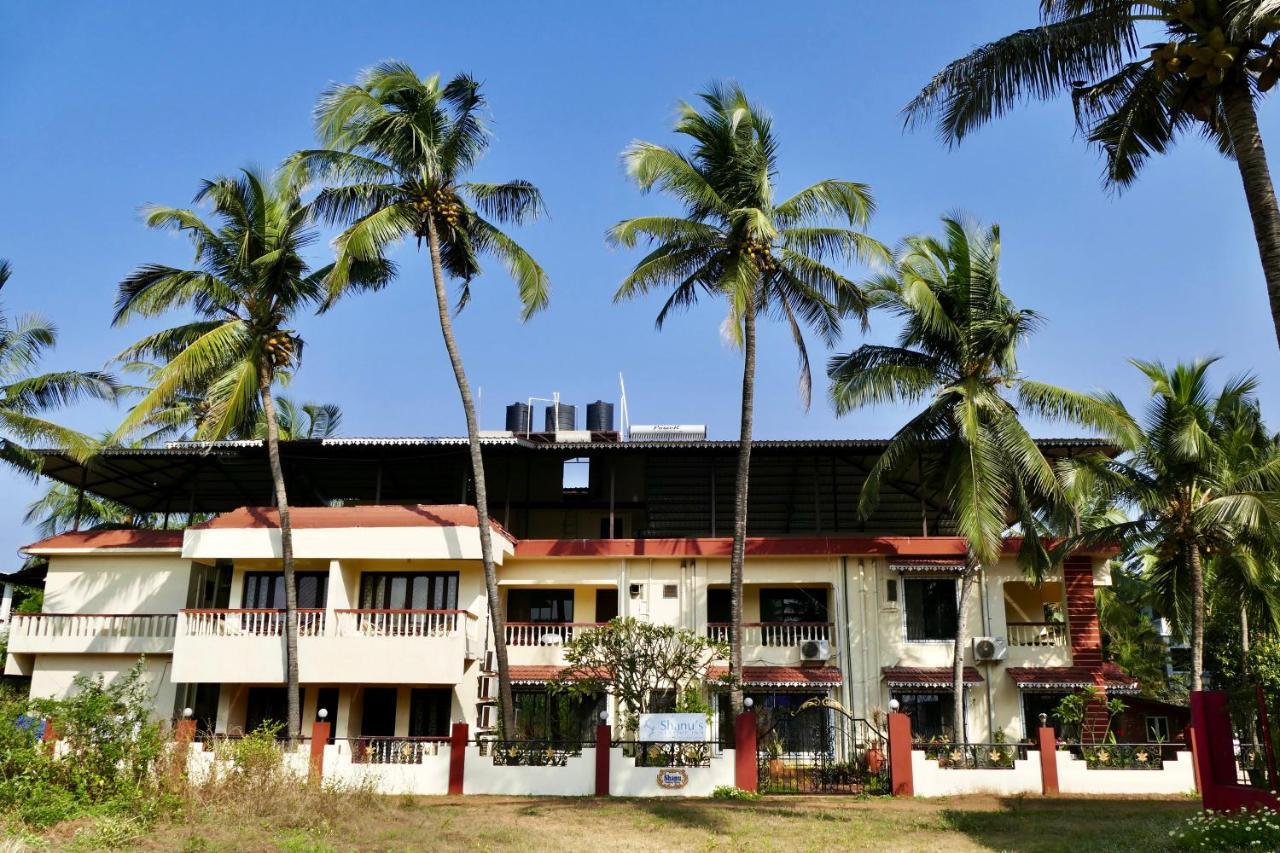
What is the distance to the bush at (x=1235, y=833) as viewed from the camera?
11798mm

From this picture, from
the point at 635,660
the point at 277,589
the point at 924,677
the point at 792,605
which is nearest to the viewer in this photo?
the point at 635,660

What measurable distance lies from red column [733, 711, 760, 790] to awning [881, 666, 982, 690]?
5031 millimetres

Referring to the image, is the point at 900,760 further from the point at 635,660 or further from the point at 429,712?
the point at 429,712

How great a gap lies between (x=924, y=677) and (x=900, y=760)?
4308 millimetres

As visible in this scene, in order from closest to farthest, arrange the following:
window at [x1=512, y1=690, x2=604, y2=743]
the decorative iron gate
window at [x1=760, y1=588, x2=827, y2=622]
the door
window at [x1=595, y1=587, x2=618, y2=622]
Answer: the decorative iron gate
window at [x1=512, y1=690, x2=604, y2=743]
the door
window at [x1=760, y1=588, x2=827, y2=622]
window at [x1=595, y1=587, x2=618, y2=622]

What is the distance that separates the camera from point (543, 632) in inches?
948

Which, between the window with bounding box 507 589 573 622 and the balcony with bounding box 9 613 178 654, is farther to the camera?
the window with bounding box 507 589 573 622

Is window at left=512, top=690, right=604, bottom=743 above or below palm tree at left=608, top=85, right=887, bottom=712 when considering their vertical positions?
below

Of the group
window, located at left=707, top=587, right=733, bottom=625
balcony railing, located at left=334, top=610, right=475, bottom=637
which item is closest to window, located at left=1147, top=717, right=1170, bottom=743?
window, located at left=707, top=587, right=733, bottom=625

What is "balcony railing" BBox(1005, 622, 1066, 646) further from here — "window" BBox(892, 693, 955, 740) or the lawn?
the lawn

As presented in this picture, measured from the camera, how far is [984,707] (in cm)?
2312

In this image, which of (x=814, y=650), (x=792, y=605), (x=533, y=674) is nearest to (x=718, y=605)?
(x=792, y=605)

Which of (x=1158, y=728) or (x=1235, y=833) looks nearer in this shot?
(x=1235, y=833)

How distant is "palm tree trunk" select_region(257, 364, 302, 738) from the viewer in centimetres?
2147
